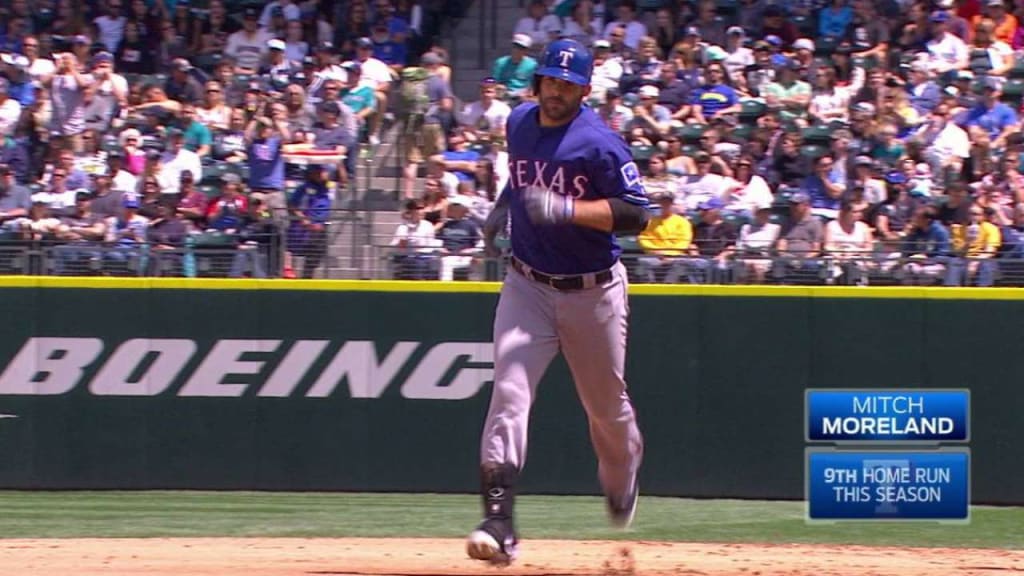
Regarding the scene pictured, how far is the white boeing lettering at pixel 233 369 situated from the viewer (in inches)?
452

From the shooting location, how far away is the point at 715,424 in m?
11.4

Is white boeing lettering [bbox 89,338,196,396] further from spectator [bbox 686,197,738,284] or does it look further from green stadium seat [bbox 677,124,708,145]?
green stadium seat [bbox 677,124,708,145]

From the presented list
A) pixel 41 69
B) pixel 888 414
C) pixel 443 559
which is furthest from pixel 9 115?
pixel 443 559

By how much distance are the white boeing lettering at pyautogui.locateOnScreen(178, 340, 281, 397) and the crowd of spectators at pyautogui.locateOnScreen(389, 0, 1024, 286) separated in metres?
1.77

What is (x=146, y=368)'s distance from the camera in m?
11.5

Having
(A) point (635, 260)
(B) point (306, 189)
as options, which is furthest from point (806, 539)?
(B) point (306, 189)

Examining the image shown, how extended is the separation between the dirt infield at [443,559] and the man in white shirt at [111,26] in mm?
8647

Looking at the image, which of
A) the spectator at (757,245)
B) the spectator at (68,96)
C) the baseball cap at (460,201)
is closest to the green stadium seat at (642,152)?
the spectator at (757,245)

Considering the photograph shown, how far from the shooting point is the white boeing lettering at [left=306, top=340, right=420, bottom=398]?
11.5m

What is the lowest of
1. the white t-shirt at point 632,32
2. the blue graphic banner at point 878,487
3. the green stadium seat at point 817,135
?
the blue graphic banner at point 878,487

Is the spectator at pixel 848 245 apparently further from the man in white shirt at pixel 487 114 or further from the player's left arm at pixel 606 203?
the player's left arm at pixel 606 203

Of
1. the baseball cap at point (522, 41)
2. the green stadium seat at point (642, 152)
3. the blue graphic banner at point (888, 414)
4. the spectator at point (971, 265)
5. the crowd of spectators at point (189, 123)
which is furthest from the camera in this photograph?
the baseball cap at point (522, 41)

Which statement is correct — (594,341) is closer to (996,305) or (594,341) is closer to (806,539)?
(806,539)

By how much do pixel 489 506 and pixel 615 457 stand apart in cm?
94
